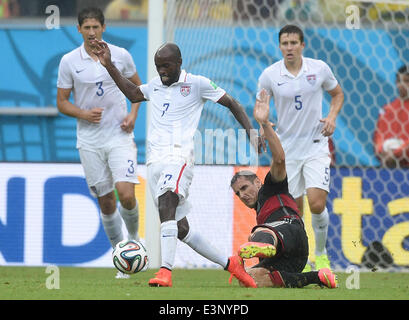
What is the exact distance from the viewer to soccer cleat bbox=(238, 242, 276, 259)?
5.88m

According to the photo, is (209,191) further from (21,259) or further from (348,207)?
(21,259)

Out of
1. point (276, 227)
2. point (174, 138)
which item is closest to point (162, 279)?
point (276, 227)

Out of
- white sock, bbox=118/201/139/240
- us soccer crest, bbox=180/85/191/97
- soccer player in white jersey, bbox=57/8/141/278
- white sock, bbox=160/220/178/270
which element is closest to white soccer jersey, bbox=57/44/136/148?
soccer player in white jersey, bbox=57/8/141/278

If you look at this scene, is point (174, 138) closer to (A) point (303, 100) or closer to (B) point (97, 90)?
(B) point (97, 90)

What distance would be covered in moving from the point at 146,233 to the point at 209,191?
89 cm

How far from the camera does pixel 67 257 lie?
32.0ft

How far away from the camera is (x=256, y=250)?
5.91 meters

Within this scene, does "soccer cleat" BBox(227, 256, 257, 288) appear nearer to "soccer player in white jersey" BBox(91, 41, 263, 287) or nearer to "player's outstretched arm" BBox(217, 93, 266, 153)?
"soccer player in white jersey" BBox(91, 41, 263, 287)

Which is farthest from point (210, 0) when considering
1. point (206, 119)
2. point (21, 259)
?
point (21, 259)

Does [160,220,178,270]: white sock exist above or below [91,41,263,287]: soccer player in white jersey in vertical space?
below

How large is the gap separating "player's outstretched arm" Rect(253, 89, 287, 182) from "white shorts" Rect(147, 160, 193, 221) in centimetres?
62

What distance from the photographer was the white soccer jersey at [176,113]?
6754 mm

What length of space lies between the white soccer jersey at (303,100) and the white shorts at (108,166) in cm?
129

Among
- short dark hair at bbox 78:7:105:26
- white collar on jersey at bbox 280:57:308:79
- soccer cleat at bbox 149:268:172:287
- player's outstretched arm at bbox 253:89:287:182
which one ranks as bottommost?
soccer cleat at bbox 149:268:172:287
